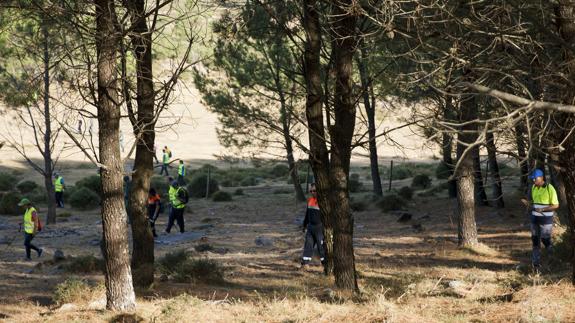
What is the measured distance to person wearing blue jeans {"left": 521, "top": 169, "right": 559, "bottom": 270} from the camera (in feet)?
41.2

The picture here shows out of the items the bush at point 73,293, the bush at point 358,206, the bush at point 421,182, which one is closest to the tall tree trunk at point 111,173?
the bush at point 73,293

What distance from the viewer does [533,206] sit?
1270cm

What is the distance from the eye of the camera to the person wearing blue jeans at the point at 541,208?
41.2ft

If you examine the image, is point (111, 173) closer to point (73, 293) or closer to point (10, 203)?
point (73, 293)

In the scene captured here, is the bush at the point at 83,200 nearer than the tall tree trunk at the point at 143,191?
No

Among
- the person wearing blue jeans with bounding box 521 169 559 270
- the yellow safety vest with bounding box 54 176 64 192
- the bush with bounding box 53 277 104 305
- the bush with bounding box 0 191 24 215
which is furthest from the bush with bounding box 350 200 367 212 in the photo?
the bush with bounding box 53 277 104 305

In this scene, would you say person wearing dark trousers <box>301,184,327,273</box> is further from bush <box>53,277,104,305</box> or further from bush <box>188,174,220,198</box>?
bush <box>188,174,220,198</box>

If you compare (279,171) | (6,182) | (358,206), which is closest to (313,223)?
(358,206)

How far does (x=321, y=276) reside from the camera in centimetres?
1366

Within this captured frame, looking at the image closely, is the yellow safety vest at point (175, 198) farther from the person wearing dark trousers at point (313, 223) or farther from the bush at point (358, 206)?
the bush at point (358, 206)

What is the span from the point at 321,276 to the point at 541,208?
3.92 m

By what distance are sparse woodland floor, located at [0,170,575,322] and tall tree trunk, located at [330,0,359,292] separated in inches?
22.5

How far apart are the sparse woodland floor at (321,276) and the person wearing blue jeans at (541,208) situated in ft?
1.89

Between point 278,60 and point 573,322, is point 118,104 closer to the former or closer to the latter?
point 573,322
